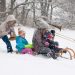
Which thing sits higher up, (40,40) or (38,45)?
(40,40)

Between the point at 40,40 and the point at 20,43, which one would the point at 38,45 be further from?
the point at 20,43

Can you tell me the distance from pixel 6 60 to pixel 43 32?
2093 mm

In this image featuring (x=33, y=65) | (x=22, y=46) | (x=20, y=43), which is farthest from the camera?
(x=20, y=43)

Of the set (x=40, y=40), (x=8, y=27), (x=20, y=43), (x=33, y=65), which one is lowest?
(x=33, y=65)

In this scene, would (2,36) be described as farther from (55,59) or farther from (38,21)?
(55,59)

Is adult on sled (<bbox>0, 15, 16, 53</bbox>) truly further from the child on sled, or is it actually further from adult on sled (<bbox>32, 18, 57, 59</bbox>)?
adult on sled (<bbox>32, 18, 57, 59</bbox>)

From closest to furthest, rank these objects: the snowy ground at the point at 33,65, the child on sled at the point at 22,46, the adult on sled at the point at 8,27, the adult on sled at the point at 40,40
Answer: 1. the snowy ground at the point at 33,65
2. the adult on sled at the point at 40,40
3. the child on sled at the point at 22,46
4. the adult on sled at the point at 8,27

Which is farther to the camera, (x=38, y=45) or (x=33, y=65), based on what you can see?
(x=38, y=45)

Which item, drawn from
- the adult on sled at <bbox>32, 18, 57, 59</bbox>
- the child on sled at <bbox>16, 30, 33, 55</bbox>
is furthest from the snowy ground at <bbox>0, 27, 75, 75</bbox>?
the child on sled at <bbox>16, 30, 33, 55</bbox>

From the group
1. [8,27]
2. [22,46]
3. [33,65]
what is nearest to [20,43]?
[22,46]

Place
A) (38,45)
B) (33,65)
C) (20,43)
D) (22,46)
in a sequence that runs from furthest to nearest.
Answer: (20,43) → (22,46) → (38,45) → (33,65)

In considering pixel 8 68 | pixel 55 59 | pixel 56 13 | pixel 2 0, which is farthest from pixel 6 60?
pixel 56 13

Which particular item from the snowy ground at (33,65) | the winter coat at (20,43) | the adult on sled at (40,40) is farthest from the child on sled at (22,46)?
the snowy ground at (33,65)

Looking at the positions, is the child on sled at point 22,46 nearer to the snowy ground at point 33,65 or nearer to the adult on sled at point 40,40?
the adult on sled at point 40,40
